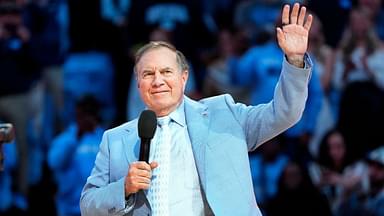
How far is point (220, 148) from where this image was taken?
5.63m

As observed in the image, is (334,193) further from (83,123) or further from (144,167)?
(144,167)

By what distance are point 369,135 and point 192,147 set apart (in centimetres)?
567

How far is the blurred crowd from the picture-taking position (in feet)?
34.2

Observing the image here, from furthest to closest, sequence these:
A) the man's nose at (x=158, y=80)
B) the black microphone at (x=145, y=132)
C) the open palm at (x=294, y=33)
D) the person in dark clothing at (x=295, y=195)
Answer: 1. the person in dark clothing at (x=295, y=195)
2. the man's nose at (x=158, y=80)
3. the open palm at (x=294, y=33)
4. the black microphone at (x=145, y=132)

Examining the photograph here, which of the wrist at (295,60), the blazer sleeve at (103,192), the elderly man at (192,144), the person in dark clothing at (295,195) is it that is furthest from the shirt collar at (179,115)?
the person in dark clothing at (295,195)

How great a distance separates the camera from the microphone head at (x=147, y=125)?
5.22m

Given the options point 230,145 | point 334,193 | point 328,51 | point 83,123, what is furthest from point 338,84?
point 230,145

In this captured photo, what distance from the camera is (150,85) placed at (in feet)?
18.3

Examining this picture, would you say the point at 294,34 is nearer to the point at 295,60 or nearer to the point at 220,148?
the point at 295,60

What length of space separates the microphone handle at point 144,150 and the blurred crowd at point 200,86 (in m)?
4.98

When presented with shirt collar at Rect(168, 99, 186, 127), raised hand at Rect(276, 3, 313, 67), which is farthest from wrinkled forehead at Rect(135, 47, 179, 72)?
raised hand at Rect(276, 3, 313, 67)

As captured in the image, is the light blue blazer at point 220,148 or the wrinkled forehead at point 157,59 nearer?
the light blue blazer at point 220,148

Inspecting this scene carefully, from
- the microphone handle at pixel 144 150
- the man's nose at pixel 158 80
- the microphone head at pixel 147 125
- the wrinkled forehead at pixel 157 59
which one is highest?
the wrinkled forehead at pixel 157 59

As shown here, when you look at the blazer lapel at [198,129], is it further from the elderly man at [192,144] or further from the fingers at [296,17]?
the fingers at [296,17]
